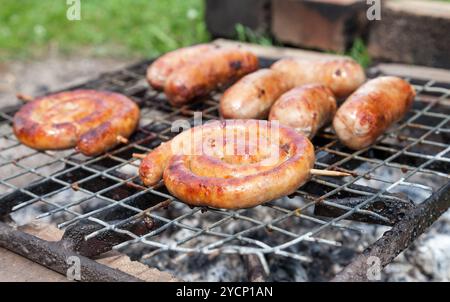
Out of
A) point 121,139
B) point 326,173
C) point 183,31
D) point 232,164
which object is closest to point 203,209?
point 232,164

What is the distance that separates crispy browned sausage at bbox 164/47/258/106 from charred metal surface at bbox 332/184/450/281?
158cm

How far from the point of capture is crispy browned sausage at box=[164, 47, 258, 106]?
3869mm

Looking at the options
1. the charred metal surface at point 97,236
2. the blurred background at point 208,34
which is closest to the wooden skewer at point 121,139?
the charred metal surface at point 97,236

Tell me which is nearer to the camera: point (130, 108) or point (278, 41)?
point (130, 108)

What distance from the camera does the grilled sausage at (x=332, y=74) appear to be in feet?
12.4

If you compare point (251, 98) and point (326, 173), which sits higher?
point (251, 98)

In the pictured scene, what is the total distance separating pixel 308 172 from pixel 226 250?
0.73 m

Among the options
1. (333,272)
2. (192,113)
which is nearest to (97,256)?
(192,113)

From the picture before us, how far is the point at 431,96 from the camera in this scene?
4.27m

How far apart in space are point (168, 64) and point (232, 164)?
4.73 ft

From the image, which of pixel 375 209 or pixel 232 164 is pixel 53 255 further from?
pixel 375 209

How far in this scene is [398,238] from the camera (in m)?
2.58

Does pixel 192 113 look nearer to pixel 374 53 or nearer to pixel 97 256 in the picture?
pixel 97 256
